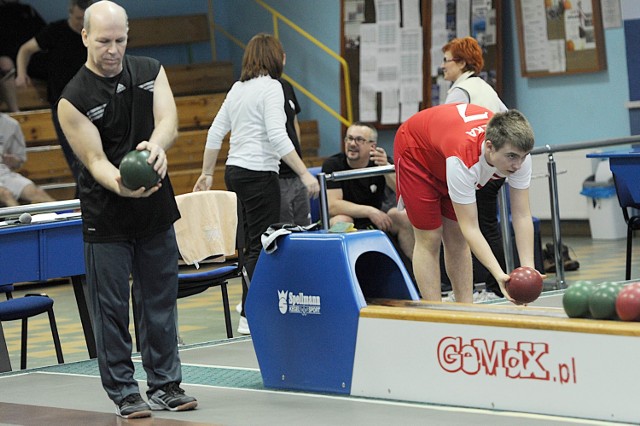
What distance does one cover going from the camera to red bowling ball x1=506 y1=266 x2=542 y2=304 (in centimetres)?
495

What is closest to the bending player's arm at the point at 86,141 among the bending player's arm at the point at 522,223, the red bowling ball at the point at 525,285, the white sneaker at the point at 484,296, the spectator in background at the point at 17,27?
the red bowling ball at the point at 525,285

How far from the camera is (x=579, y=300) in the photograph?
4.43 m

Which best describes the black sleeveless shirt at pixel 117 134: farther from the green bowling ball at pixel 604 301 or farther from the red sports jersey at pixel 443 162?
the green bowling ball at pixel 604 301

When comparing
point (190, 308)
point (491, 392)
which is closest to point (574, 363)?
point (491, 392)

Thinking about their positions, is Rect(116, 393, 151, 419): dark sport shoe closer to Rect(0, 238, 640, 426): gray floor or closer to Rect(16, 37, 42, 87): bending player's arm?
Rect(0, 238, 640, 426): gray floor

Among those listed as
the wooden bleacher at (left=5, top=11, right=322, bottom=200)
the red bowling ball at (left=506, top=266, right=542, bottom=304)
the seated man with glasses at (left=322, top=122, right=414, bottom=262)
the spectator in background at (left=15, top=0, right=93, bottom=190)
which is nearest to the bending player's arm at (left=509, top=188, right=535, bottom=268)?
the red bowling ball at (left=506, top=266, right=542, bottom=304)

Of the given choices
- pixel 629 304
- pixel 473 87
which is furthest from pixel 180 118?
pixel 629 304

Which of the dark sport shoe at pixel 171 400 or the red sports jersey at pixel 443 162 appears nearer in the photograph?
the dark sport shoe at pixel 171 400

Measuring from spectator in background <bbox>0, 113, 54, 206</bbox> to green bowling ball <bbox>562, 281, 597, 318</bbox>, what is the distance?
6.59 metres

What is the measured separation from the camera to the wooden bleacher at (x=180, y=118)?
1241cm

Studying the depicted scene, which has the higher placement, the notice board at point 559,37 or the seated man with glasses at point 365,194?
the notice board at point 559,37

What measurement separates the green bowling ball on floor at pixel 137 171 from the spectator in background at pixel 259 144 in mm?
A: 2372

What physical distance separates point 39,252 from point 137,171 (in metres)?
2.13

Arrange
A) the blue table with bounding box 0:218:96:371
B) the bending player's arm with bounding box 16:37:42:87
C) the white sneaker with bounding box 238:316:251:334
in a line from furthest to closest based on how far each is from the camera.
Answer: the bending player's arm with bounding box 16:37:42:87 < the white sneaker with bounding box 238:316:251:334 < the blue table with bounding box 0:218:96:371
